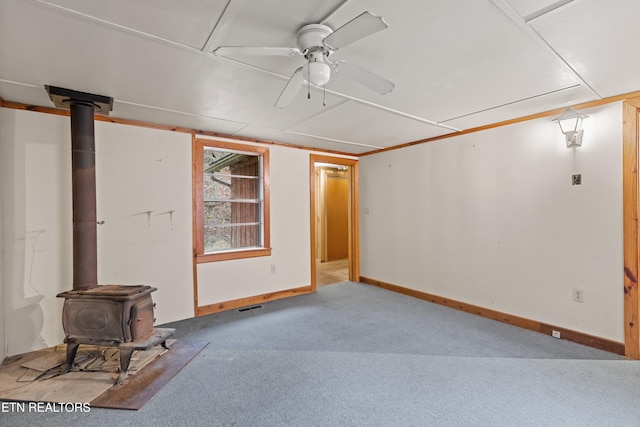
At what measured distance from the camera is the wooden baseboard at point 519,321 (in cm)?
264

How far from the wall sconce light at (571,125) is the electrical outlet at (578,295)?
1.41 metres

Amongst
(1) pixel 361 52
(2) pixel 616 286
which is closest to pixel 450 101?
(1) pixel 361 52

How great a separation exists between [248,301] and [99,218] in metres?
2.04

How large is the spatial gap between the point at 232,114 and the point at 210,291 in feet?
7.31

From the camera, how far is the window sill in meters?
3.69

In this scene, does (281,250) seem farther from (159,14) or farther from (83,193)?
(159,14)

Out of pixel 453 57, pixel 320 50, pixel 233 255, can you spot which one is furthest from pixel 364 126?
pixel 233 255

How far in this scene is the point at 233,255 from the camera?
3939 millimetres

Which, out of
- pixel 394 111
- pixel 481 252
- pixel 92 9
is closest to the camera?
pixel 92 9

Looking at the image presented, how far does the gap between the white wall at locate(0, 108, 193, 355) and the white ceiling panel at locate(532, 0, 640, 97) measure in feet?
11.7

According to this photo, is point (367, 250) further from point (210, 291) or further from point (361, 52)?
point (361, 52)

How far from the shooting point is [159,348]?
8.89ft

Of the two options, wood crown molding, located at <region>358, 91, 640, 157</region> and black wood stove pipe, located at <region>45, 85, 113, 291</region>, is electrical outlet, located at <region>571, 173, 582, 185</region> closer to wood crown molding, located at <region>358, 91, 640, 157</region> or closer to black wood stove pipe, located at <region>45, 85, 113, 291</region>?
wood crown molding, located at <region>358, 91, 640, 157</region>

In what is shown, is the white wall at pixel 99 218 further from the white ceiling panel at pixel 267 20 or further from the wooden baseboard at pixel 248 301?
the white ceiling panel at pixel 267 20
